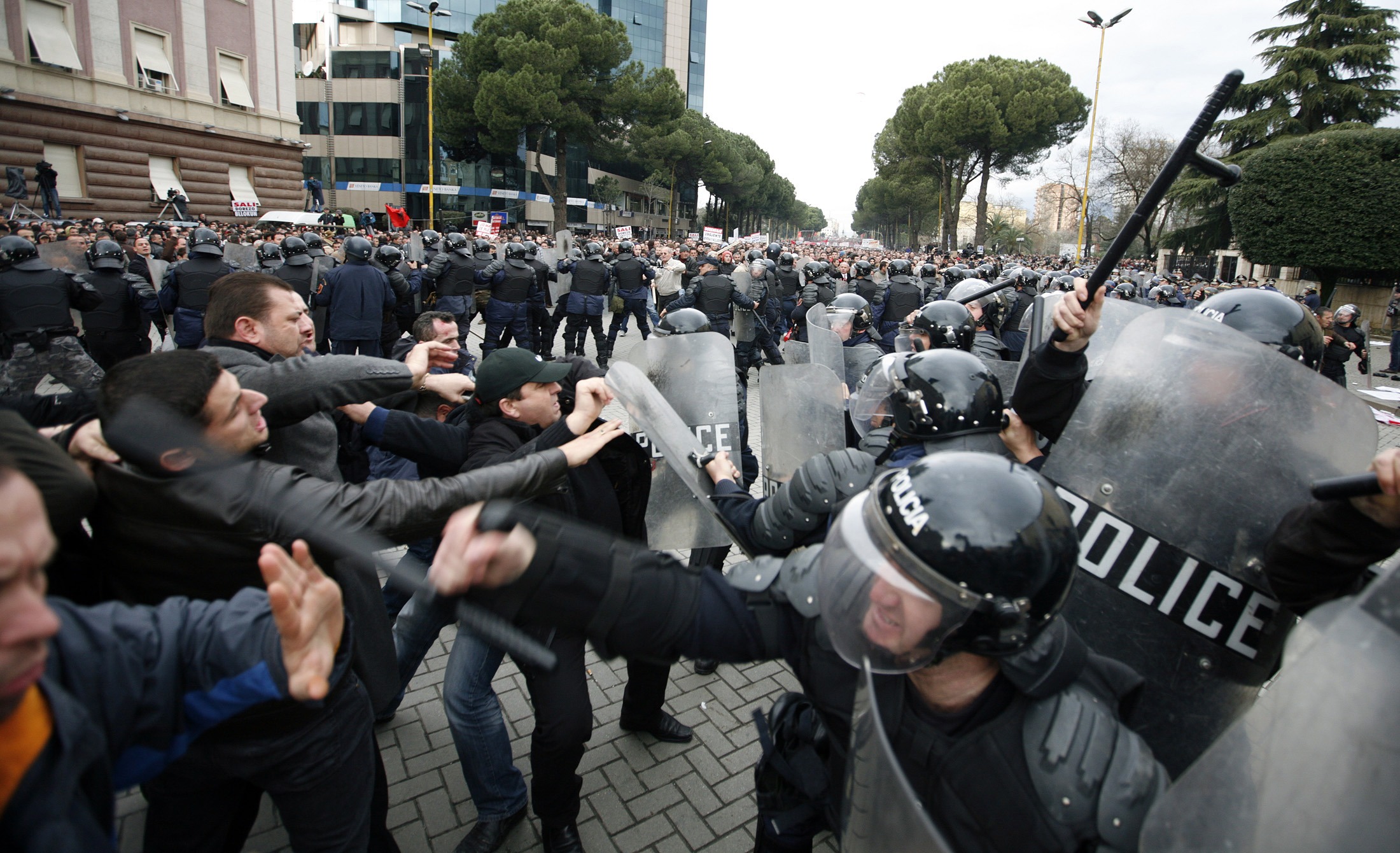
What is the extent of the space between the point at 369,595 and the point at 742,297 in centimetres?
744

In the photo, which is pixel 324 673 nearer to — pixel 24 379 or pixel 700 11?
pixel 24 379

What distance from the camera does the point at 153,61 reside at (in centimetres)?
2267

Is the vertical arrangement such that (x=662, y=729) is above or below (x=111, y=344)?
below

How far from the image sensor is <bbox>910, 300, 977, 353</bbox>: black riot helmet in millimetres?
3926

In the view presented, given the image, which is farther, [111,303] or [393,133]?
[393,133]

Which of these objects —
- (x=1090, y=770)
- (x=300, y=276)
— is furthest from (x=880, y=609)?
(x=300, y=276)

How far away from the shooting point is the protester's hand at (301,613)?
127 centimetres

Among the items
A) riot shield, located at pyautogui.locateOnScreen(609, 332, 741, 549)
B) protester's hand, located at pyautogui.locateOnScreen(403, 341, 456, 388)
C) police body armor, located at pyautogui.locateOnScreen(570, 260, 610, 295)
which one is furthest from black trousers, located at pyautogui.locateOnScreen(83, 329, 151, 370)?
riot shield, located at pyautogui.locateOnScreen(609, 332, 741, 549)

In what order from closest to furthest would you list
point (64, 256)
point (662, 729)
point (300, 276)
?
1. point (662, 729)
2. point (64, 256)
3. point (300, 276)

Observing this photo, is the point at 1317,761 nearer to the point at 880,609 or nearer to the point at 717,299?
the point at 880,609

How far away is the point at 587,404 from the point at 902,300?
297 inches

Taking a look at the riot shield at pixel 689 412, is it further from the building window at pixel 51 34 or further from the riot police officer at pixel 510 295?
the building window at pixel 51 34

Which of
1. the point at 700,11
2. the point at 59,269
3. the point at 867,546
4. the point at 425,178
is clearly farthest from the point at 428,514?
the point at 700,11

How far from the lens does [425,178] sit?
4700cm
